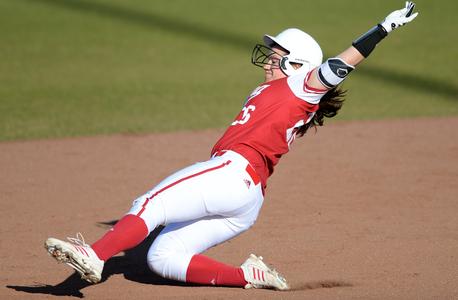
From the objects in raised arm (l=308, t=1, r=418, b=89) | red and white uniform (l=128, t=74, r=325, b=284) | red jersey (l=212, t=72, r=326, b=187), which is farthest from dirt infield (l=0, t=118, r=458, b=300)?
raised arm (l=308, t=1, r=418, b=89)

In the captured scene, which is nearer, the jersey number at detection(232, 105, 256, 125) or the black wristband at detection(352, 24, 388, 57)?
the black wristband at detection(352, 24, 388, 57)

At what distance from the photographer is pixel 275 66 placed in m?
4.64

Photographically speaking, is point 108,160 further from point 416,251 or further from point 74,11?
point 74,11

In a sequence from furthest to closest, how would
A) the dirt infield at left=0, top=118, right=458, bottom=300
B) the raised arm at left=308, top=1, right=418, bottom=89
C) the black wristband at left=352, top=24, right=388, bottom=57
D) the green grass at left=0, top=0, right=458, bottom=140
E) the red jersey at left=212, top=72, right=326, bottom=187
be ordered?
the green grass at left=0, top=0, right=458, bottom=140 < the dirt infield at left=0, top=118, right=458, bottom=300 < the red jersey at left=212, top=72, right=326, bottom=187 < the black wristband at left=352, top=24, right=388, bottom=57 < the raised arm at left=308, top=1, right=418, bottom=89

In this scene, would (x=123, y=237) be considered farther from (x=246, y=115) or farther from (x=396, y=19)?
(x=396, y=19)

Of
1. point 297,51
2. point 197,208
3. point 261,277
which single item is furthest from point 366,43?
point 261,277

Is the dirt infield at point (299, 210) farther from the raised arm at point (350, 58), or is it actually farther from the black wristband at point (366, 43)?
the black wristband at point (366, 43)

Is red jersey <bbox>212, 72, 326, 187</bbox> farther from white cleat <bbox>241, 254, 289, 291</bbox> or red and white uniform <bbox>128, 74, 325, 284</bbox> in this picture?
white cleat <bbox>241, 254, 289, 291</bbox>

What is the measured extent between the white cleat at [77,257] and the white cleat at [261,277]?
89cm

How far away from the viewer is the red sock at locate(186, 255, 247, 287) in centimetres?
443

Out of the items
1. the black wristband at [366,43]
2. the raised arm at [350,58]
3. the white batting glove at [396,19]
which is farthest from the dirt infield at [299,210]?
the white batting glove at [396,19]

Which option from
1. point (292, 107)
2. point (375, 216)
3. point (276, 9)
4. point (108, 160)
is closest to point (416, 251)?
point (375, 216)

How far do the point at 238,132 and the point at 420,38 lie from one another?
30.0 ft

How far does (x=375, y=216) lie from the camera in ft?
19.4
